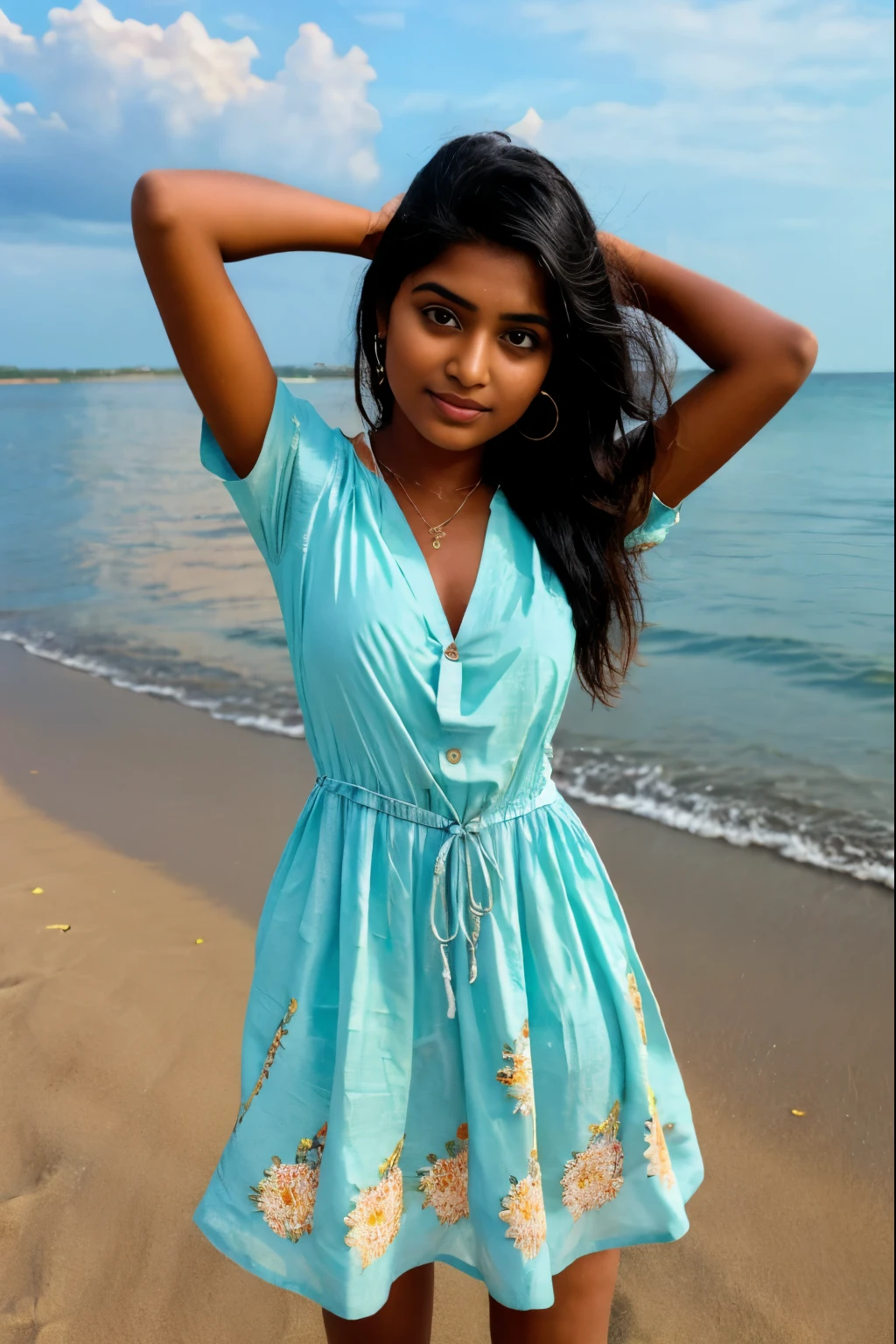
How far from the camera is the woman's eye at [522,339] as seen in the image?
1.36 metres

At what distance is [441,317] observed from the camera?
1.34 m

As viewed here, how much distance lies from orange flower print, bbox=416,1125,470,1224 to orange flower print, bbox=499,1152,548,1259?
9cm

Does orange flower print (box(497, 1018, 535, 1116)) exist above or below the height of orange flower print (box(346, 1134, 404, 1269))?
above

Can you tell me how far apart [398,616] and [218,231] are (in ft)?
1.72

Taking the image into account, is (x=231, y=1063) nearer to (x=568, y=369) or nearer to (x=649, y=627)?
(x=568, y=369)

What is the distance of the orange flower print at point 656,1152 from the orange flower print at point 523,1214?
0.55 feet

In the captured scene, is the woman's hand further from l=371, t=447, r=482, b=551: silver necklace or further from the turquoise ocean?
the turquoise ocean

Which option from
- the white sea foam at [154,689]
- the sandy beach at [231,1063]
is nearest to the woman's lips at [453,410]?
the sandy beach at [231,1063]

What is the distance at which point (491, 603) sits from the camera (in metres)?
1.37

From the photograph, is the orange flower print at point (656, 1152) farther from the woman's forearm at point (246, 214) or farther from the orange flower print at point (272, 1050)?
the woman's forearm at point (246, 214)

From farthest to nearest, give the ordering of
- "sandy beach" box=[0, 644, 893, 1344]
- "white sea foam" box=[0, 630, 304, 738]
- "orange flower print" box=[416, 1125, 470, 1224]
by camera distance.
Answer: "white sea foam" box=[0, 630, 304, 738] → "sandy beach" box=[0, 644, 893, 1344] → "orange flower print" box=[416, 1125, 470, 1224]

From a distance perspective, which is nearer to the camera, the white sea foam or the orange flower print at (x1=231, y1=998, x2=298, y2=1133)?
the orange flower print at (x1=231, y1=998, x2=298, y2=1133)

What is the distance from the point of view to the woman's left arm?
5.07 feet

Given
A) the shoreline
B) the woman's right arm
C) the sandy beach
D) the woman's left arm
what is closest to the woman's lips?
the woman's right arm
